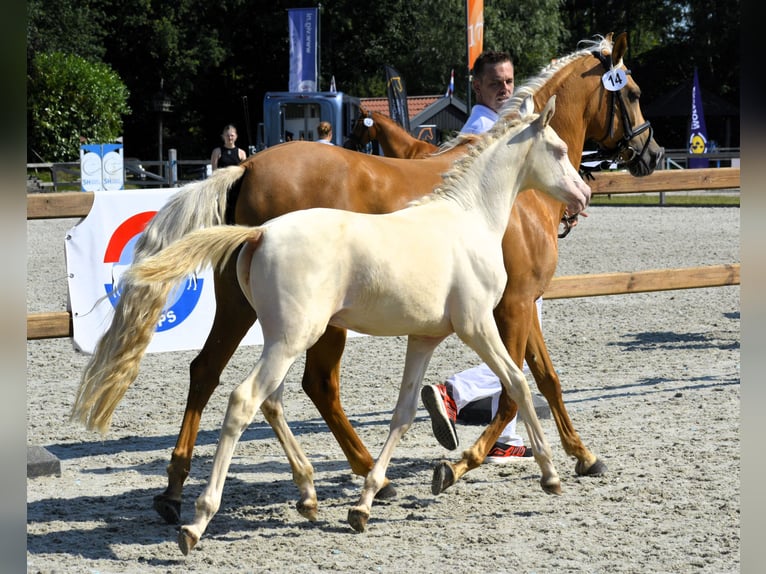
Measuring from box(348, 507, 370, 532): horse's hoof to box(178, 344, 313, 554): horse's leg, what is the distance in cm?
68

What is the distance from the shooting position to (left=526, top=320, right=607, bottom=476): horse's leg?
4.77 metres

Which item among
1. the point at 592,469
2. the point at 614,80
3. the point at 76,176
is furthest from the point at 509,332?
the point at 76,176

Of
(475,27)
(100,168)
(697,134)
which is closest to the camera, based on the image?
(475,27)

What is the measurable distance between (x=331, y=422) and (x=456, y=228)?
1241mm

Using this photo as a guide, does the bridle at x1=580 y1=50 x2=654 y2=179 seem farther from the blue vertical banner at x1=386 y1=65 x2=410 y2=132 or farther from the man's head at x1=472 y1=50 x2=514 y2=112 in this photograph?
the blue vertical banner at x1=386 y1=65 x2=410 y2=132

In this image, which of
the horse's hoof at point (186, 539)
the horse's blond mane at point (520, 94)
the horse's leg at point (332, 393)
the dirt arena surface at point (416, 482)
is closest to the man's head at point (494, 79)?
the horse's blond mane at point (520, 94)

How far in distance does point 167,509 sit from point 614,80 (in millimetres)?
3258

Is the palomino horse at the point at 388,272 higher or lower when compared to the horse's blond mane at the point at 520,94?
lower

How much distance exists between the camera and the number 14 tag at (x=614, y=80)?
503 cm

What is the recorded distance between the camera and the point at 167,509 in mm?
3988

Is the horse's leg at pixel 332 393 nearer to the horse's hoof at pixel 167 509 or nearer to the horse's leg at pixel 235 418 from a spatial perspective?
the horse's hoof at pixel 167 509

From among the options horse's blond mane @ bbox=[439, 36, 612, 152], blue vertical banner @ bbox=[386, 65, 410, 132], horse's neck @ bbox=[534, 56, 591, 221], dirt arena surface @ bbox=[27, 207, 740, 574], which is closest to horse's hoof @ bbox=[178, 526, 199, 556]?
dirt arena surface @ bbox=[27, 207, 740, 574]

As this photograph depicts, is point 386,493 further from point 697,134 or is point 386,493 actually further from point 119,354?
point 697,134

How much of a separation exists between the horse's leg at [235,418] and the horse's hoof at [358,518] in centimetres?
68
